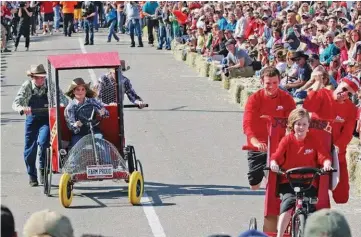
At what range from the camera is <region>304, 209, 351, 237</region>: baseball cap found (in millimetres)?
6376

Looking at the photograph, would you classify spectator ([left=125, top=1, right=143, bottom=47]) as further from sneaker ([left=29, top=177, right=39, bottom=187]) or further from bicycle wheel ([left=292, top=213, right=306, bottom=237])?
bicycle wheel ([left=292, top=213, right=306, bottom=237])

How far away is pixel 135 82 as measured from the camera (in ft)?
91.9

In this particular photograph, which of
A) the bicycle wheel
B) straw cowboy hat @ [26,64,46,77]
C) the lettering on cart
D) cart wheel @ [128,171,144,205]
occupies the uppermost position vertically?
straw cowboy hat @ [26,64,46,77]

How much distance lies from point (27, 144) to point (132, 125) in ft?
18.7

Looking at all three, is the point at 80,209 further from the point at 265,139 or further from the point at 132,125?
the point at 132,125

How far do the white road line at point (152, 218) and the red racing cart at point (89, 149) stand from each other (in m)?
0.22

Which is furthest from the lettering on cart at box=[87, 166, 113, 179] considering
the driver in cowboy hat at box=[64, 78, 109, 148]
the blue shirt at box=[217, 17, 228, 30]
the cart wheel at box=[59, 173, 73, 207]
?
the blue shirt at box=[217, 17, 228, 30]

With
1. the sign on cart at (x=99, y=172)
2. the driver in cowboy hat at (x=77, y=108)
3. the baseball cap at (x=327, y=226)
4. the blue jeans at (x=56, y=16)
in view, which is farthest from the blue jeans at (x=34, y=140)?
the blue jeans at (x=56, y=16)

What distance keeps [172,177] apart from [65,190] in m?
2.48

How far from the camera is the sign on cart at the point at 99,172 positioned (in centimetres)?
1413

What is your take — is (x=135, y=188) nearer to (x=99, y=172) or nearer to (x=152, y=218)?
(x=99, y=172)

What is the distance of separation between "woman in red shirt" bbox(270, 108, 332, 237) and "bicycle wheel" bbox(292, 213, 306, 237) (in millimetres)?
170

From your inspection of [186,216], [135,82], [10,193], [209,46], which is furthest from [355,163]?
[209,46]

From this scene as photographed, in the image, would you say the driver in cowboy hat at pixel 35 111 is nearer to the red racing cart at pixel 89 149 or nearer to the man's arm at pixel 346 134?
the red racing cart at pixel 89 149
